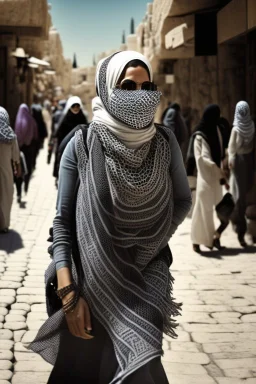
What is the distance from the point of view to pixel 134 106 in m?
3.16

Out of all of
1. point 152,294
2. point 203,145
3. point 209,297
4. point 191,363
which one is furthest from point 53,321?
point 203,145

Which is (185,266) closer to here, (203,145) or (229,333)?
(203,145)

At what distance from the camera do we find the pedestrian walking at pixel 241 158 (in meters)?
9.53

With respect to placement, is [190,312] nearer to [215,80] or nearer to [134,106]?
[134,106]

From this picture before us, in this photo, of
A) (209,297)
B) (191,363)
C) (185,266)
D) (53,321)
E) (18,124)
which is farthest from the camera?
(18,124)

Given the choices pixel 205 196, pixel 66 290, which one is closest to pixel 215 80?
pixel 205 196

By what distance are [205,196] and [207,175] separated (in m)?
0.26

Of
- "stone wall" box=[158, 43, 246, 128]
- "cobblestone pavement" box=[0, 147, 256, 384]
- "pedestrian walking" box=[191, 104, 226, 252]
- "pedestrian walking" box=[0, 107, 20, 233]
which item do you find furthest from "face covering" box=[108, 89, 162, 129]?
"stone wall" box=[158, 43, 246, 128]

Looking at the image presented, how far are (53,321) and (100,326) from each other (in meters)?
0.23

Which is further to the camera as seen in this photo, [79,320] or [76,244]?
[76,244]

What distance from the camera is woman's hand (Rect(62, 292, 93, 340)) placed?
3125 mm

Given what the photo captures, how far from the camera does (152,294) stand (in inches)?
126

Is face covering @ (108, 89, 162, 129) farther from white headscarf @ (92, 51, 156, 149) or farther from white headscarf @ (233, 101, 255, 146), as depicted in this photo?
white headscarf @ (233, 101, 255, 146)

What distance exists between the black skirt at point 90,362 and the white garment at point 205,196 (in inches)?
236
